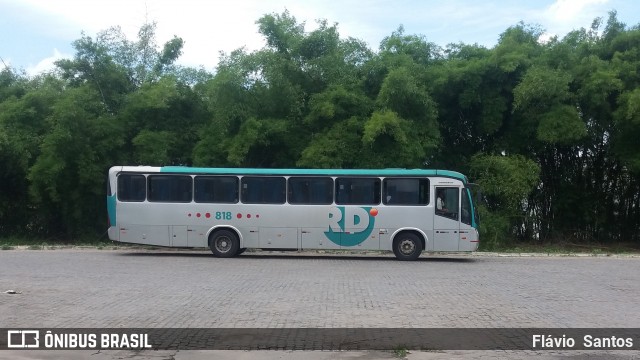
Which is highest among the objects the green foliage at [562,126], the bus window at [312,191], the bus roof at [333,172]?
the green foliage at [562,126]

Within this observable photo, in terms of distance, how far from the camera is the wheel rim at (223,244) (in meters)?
21.8

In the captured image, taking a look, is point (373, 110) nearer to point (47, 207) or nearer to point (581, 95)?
point (581, 95)

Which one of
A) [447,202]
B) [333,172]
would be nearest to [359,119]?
[333,172]

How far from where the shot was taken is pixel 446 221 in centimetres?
2098

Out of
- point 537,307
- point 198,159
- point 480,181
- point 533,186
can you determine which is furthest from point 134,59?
point 537,307

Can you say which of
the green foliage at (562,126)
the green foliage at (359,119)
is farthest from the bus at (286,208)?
the green foliage at (562,126)

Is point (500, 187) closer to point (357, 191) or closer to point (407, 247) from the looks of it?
point (407, 247)

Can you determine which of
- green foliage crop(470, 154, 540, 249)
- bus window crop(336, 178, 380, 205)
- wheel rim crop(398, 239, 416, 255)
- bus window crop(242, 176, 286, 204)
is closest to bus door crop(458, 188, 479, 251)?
wheel rim crop(398, 239, 416, 255)

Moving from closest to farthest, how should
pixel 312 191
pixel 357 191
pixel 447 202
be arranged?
pixel 447 202 < pixel 357 191 < pixel 312 191

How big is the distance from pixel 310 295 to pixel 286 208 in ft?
29.8

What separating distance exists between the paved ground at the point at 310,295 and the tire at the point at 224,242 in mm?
949

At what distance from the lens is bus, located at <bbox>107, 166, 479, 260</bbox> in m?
21.2

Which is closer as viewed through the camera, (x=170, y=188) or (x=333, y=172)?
(x=333, y=172)

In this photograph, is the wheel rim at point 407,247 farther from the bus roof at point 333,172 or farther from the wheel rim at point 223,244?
the wheel rim at point 223,244
